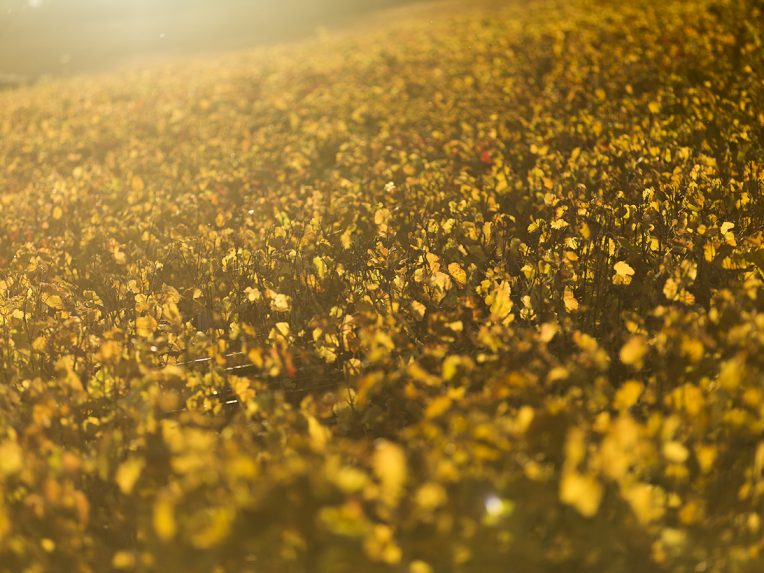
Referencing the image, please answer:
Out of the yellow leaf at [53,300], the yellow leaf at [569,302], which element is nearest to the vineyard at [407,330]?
the yellow leaf at [569,302]

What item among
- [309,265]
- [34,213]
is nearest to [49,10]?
→ [34,213]

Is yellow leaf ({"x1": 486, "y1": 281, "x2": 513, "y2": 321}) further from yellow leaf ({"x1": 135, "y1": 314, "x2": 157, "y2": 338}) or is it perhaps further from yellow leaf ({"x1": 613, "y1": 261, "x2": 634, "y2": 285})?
yellow leaf ({"x1": 135, "y1": 314, "x2": 157, "y2": 338})

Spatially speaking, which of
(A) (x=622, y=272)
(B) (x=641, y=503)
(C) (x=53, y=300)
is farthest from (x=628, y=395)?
(C) (x=53, y=300)

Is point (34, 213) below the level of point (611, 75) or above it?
below

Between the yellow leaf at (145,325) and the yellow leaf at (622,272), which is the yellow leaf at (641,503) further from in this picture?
the yellow leaf at (145,325)

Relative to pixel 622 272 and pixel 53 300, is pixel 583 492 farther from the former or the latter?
pixel 53 300

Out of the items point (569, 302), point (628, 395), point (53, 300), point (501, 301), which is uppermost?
point (53, 300)

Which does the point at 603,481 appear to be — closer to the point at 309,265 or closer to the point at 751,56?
the point at 309,265

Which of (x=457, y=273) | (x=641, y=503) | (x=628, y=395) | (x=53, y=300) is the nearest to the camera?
(x=641, y=503)

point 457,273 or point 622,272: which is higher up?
point 457,273
